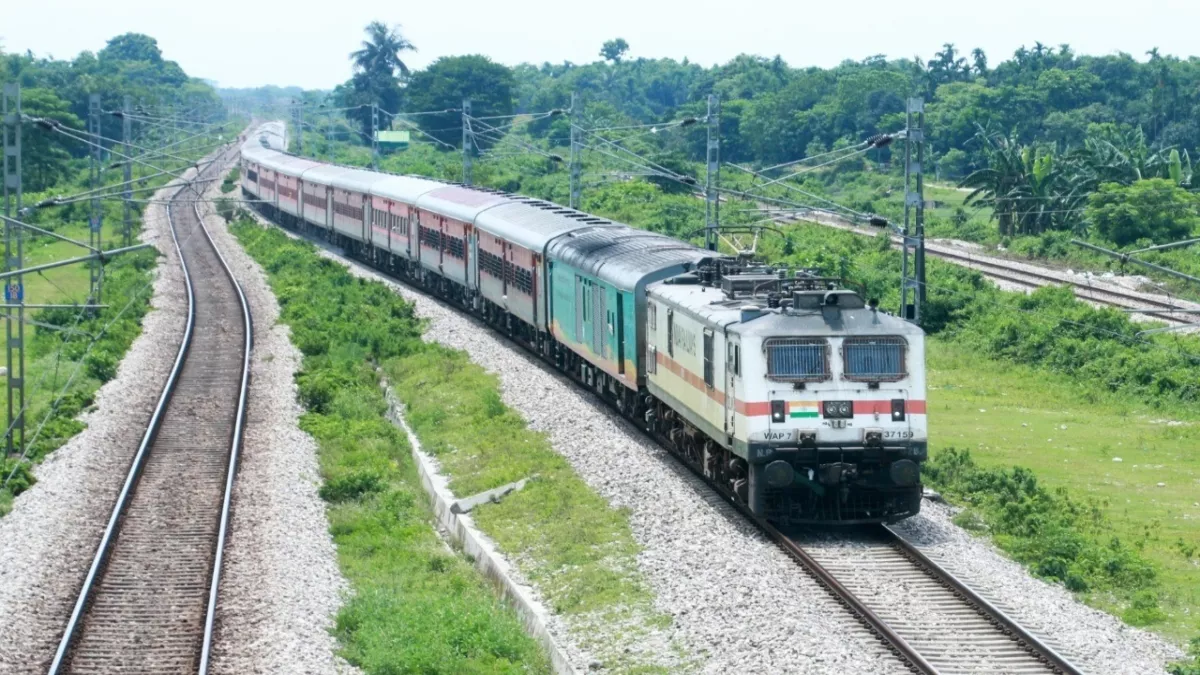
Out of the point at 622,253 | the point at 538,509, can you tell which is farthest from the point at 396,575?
the point at 622,253

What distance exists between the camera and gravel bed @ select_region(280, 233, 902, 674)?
49.0ft

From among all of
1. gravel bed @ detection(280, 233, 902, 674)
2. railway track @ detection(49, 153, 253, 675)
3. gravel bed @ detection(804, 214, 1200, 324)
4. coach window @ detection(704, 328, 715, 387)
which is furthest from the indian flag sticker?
gravel bed @ detection(804, 214, 1200, 324)

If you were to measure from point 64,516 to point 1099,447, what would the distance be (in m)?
17.2

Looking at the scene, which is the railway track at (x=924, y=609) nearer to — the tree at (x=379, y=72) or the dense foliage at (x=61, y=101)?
the dense foliage at (x=61, y=101)

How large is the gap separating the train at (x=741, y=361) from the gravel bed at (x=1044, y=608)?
87cm

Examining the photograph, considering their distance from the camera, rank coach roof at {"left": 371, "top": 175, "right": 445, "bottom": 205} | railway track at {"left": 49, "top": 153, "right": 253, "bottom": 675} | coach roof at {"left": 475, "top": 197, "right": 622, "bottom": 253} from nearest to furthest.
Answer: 1. railway track at {"left": 49, "top": 153, "right": 253, "bottom": 675}
2. coach roof at {"left": 475, "top": 197, "right": 622, "bottom": 253}
3. coach roof at {"left": 371, "top": 175, "right": 445, "bottom": 205}

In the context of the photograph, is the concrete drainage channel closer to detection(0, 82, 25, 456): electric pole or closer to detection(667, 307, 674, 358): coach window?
detection(667, 307, 674, 358): coach window

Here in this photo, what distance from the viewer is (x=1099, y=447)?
2798 cm

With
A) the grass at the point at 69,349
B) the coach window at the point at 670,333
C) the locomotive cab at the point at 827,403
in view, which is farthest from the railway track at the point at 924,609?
the grass at the point at 69,349

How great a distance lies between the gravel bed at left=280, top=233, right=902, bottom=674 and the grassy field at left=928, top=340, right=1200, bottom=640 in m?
3.55

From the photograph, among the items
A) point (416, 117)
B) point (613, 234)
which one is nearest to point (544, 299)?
point (613, 234)

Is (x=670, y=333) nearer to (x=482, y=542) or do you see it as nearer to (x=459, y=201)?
(x=482, y=542)

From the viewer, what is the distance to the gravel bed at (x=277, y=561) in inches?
634

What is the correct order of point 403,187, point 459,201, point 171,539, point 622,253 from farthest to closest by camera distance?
point 403,187, point 459,201, point 622,253, point 171,539
